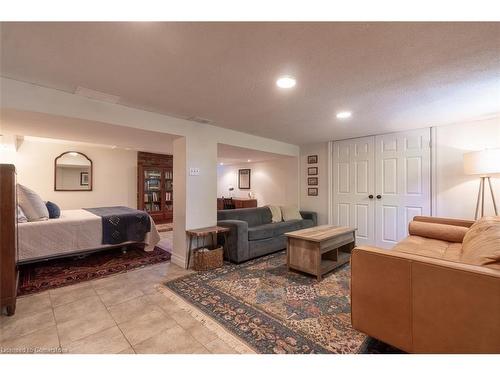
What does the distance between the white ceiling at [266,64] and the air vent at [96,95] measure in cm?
6

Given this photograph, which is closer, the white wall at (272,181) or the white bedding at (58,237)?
the white bedding at (58,237)

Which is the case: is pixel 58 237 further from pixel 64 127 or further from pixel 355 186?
pixel 355 186

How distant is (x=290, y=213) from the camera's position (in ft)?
15.1

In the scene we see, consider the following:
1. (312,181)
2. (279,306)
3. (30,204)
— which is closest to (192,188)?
(279,306)

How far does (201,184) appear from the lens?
3.27 m

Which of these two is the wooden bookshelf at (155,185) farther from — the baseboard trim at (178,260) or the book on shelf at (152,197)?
the baseboard trim at (178,260)

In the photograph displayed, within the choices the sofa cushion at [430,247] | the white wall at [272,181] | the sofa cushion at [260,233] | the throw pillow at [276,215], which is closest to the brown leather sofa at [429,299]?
the sofa cushion at [430,247]

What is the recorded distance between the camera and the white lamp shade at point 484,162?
263 centimetres

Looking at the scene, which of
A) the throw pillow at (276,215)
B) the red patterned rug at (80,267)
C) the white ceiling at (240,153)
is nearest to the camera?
the red patterned rug at (80,267)

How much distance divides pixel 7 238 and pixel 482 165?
4.97m

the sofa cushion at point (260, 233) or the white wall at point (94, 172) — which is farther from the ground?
the white wall at point (94, 172)
